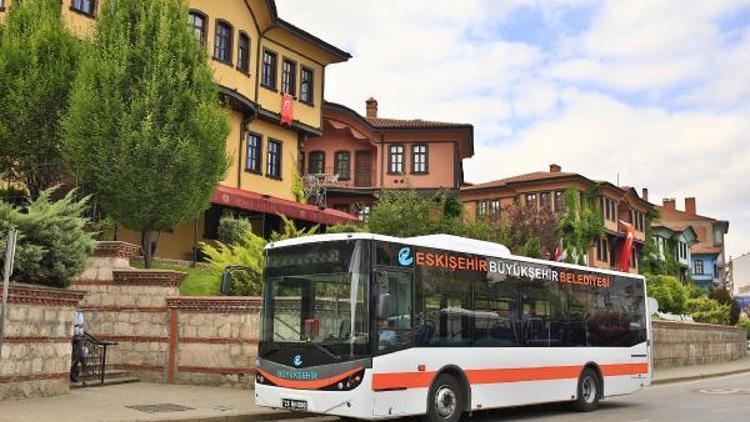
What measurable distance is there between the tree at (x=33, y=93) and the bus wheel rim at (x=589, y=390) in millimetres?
14632

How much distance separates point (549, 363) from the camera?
1455 cm

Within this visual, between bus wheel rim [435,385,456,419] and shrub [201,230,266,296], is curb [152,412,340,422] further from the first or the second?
shrub [201,230,266,296]

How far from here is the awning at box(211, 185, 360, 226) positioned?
1068 inches

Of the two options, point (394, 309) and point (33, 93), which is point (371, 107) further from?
point (394, 309)

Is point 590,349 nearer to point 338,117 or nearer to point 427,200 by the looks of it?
point 427,200

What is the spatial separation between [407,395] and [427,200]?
17.1m

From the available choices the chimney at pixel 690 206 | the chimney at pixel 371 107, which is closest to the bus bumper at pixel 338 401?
the chimney at pixel 371 107

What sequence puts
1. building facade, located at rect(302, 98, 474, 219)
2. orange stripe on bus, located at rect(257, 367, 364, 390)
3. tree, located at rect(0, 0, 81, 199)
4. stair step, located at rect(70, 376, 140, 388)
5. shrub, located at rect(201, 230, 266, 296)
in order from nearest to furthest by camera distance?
1. orange stripe on bus, located at rect(257, 367, 364, 390)
2. stair step, located at rect(70, 376, 140, 388)
3. shrub, located at rect(201, 230, 266, 296)
4. tree, located at rect(0, 0, 81, 199)
5. building facade, located at rect(302, 98, 474, 219)

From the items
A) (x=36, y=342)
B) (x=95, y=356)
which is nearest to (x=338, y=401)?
(x=36, y=342)

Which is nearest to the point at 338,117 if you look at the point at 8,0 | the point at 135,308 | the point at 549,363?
the point at 8,0

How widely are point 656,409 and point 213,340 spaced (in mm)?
9610

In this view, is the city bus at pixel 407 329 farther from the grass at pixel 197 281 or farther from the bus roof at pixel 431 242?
the grass at pixel 197 281

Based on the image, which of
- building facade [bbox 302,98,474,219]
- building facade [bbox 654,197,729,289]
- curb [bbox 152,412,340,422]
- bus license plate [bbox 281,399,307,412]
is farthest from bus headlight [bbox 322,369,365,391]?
building facade [bbox 654,197,729,289]

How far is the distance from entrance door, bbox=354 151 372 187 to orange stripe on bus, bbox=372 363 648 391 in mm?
31001
